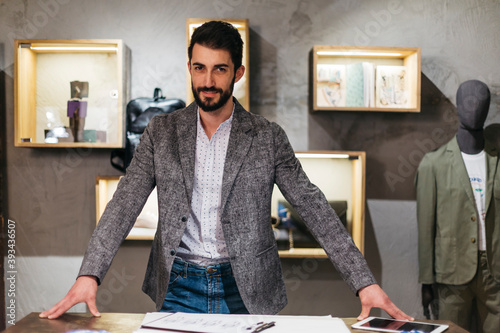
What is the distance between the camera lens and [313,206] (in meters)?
1.68

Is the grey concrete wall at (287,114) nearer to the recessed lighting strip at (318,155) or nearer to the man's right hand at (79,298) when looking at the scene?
the recessed lighting strip at (318,155)

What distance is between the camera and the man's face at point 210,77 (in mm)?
1707

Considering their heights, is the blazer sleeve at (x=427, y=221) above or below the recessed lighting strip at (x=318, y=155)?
below

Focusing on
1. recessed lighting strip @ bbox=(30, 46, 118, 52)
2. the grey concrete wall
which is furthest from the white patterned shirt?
recessed lighting strip @ bbox=(30, 46, 118, 52)

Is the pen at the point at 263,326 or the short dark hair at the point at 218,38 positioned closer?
the pen at the point at 263,326

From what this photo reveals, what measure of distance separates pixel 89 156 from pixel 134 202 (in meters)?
1.66

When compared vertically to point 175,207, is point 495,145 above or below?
above

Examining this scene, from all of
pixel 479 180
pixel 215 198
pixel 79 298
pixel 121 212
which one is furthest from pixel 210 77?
pixel 479 180

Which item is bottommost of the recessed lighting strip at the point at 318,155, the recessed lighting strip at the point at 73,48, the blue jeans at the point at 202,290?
the blue jeans at the point at 202,290

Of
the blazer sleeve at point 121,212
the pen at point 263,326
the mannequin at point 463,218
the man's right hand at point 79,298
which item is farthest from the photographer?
the mannequin at point 463,218

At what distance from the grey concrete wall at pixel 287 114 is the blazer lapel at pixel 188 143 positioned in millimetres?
1355

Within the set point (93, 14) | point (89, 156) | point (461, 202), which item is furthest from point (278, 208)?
point (93, 14)

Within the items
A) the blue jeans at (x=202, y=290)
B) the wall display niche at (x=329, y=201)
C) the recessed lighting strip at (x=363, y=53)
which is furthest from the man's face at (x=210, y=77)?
the recessed lighting strip at (x=363, y=53)

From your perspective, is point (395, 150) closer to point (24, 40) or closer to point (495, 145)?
point (495, 145)
